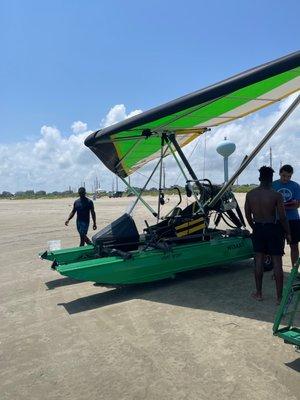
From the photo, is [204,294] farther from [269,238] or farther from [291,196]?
[291,196]

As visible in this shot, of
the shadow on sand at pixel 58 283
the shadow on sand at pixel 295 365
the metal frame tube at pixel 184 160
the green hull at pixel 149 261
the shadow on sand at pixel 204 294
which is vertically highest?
the metal frame tube at pixel 184 160

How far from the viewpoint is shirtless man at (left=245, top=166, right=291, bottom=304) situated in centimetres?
571

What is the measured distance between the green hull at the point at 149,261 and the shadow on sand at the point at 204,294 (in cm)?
23

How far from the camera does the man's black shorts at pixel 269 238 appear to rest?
18.8 feet

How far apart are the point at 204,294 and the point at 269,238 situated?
1.33m

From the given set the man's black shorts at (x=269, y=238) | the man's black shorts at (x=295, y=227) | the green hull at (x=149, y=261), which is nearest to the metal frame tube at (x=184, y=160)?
the green hull at (x=149, y=261)

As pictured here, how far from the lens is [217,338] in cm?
456

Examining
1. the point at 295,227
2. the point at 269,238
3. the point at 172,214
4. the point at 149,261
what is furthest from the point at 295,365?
the point at 172,214

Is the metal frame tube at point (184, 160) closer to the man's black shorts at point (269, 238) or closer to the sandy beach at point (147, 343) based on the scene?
the sandy beach at point (147, 343)

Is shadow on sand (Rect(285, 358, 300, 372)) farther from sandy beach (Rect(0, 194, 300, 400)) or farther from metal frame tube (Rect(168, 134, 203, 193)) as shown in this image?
metal frame tube (Rect(168, 134, 203, 193))

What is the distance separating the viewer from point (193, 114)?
7.19 meters

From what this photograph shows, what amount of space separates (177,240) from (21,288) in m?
2.96

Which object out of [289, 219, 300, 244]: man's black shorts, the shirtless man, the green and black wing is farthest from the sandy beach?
the green and black wing

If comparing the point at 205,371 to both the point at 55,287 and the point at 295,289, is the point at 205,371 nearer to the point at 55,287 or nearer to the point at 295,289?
the point at 295,289
